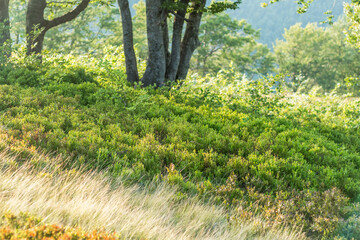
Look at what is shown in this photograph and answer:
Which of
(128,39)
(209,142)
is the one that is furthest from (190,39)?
(209,142)

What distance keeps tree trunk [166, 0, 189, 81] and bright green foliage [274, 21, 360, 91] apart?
4078 cm

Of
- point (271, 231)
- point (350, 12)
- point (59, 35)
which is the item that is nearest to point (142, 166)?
point (271, 231)

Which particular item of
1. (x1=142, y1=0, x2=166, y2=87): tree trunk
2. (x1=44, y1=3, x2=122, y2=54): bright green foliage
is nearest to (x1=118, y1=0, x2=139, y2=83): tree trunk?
(x1=142, y1=0, x2=166, y2=87): tree trunk

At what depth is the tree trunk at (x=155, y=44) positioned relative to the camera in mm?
10008

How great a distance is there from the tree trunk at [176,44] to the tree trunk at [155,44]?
51 centimetres

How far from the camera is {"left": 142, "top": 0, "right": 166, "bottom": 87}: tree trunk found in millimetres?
10008

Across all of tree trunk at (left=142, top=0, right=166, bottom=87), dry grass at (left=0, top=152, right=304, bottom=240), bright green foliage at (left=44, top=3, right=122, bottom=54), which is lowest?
dry grass at (left=0, top=152, right=304, bottom=240)

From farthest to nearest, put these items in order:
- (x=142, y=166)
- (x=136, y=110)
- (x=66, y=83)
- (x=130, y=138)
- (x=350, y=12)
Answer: (x=350, y=12) < (x=66, y=83) < (x=136, y=110) < (x=130, y=138) < (x=142, y=166)

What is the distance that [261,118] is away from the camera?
7.90 metres

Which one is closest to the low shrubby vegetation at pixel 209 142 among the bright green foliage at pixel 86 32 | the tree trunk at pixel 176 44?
the tree trunk at pixel 176 44

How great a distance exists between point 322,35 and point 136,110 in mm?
51563

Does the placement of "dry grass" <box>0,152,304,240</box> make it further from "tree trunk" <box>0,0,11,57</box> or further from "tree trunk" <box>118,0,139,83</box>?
"tree trunk" <box>0,0,11,57</box>

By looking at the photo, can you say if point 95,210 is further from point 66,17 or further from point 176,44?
point 66,17

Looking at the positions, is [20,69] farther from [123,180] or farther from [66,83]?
[123,180]
